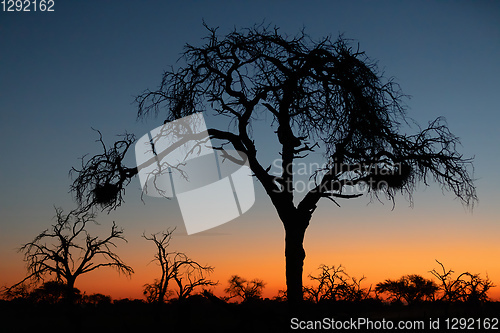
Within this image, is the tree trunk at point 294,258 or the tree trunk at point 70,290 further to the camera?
the tree trunk at point 70,290

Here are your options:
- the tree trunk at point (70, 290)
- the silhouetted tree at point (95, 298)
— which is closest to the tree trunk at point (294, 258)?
the tree trunk at point (70, 290)

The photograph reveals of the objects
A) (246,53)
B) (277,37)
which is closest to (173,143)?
(246,53)

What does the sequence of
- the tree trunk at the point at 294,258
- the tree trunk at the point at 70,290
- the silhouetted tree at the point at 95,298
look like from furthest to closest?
the silhouetted tree at the point at 95,298, the tree trunk at the point at 70,290, the tree trunk at the point at 294,258

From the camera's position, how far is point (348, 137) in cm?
972

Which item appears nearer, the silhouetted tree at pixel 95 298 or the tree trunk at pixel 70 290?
the tree trunk at pixel 70 290

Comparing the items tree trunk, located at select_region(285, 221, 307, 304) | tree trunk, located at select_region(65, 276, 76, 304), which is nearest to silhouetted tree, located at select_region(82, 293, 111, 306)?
tree trunk, located at select_region(65, 276, 76, 304)

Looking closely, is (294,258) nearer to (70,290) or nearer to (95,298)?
(70,290)

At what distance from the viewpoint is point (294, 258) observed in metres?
9.89

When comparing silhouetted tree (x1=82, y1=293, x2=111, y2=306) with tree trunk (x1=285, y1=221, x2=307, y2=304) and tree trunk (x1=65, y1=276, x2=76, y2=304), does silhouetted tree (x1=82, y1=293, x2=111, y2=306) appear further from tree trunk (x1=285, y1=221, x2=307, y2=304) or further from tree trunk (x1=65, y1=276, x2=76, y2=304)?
tree trunk (x1=285, y1=221, x2=307, y2=304)

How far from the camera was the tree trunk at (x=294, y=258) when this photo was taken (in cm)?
969

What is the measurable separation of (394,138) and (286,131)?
2.21 m

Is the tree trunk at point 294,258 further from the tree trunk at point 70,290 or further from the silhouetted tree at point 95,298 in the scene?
the silhouetted tree at point 95,298

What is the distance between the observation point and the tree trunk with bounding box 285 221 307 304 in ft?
31.8

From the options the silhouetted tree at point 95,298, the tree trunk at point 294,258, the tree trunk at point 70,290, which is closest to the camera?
the tree trunk at point 294,258
